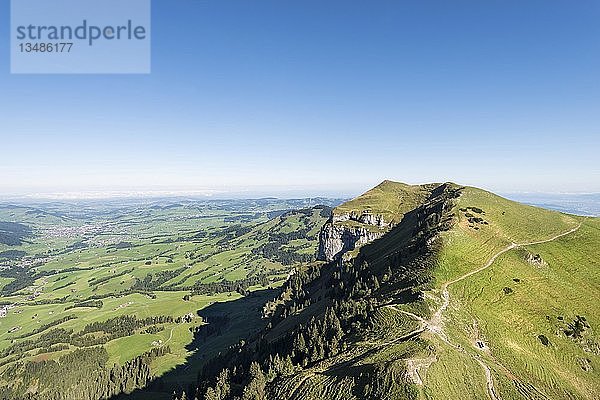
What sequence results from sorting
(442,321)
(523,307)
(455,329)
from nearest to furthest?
(455,329), (442,321), (523,307)

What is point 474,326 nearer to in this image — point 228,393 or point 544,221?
point 228,393

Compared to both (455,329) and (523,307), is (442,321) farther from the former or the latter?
(523,307)

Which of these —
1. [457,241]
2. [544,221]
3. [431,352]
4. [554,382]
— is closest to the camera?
[431,352]

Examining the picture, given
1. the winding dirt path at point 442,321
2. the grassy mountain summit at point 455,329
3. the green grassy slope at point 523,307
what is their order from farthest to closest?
the green grassy slope at point 523,307
the winding dirt path at point 442,321
the grassy mountain summit at point 455,329

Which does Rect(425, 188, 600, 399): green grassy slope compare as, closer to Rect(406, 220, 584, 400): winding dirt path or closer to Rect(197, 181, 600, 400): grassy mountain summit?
Rect(197, 181, 600, 400): grassy mountain summit

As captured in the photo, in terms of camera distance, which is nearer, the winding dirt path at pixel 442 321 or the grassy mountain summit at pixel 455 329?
the grassy mountain summit at pixel 455 329

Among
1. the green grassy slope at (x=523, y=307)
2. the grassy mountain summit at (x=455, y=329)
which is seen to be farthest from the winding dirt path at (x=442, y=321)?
Result: the green grassy slope at (x=523, y=307)

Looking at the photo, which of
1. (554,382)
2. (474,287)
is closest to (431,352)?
(554,382)

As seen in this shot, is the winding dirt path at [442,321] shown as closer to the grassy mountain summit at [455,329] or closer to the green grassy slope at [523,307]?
the grassy mountain summit at [455,329]

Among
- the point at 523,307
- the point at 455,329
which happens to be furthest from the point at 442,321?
the point at 523,307
